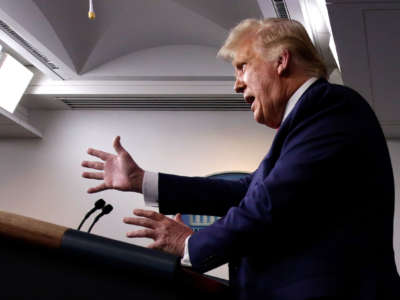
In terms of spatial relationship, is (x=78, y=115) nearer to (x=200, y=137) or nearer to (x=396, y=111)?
(x=200, y=137)

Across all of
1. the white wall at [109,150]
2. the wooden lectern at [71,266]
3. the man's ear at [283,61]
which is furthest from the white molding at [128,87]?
the wooden lectern at [71,266]

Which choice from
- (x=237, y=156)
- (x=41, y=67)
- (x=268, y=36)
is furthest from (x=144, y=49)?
(x=268, y=36)

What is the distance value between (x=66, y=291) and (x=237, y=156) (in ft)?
19.2

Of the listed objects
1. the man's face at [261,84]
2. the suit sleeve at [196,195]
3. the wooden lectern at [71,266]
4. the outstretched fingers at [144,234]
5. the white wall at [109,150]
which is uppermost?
the white wall at [109,150]

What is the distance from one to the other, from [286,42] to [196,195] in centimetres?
59

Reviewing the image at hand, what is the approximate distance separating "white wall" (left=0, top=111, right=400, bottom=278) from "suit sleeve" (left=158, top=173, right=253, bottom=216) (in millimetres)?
4895

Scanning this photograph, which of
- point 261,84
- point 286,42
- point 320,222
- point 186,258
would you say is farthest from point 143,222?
point 286,42

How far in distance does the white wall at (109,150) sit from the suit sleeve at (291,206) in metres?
5.49

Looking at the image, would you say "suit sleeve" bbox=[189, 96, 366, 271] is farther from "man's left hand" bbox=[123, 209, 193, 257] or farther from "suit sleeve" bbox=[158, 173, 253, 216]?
"suit sleeve" bbox=[158, 173, 253, 216]

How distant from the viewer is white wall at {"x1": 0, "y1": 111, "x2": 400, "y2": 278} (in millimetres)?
6820

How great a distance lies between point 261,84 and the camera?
1753mm

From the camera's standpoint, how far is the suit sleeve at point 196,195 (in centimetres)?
176

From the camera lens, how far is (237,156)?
22.4 ft

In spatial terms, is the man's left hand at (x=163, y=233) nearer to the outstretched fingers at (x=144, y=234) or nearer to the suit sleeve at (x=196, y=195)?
the outstretched fingers at (x=144, y=234)
